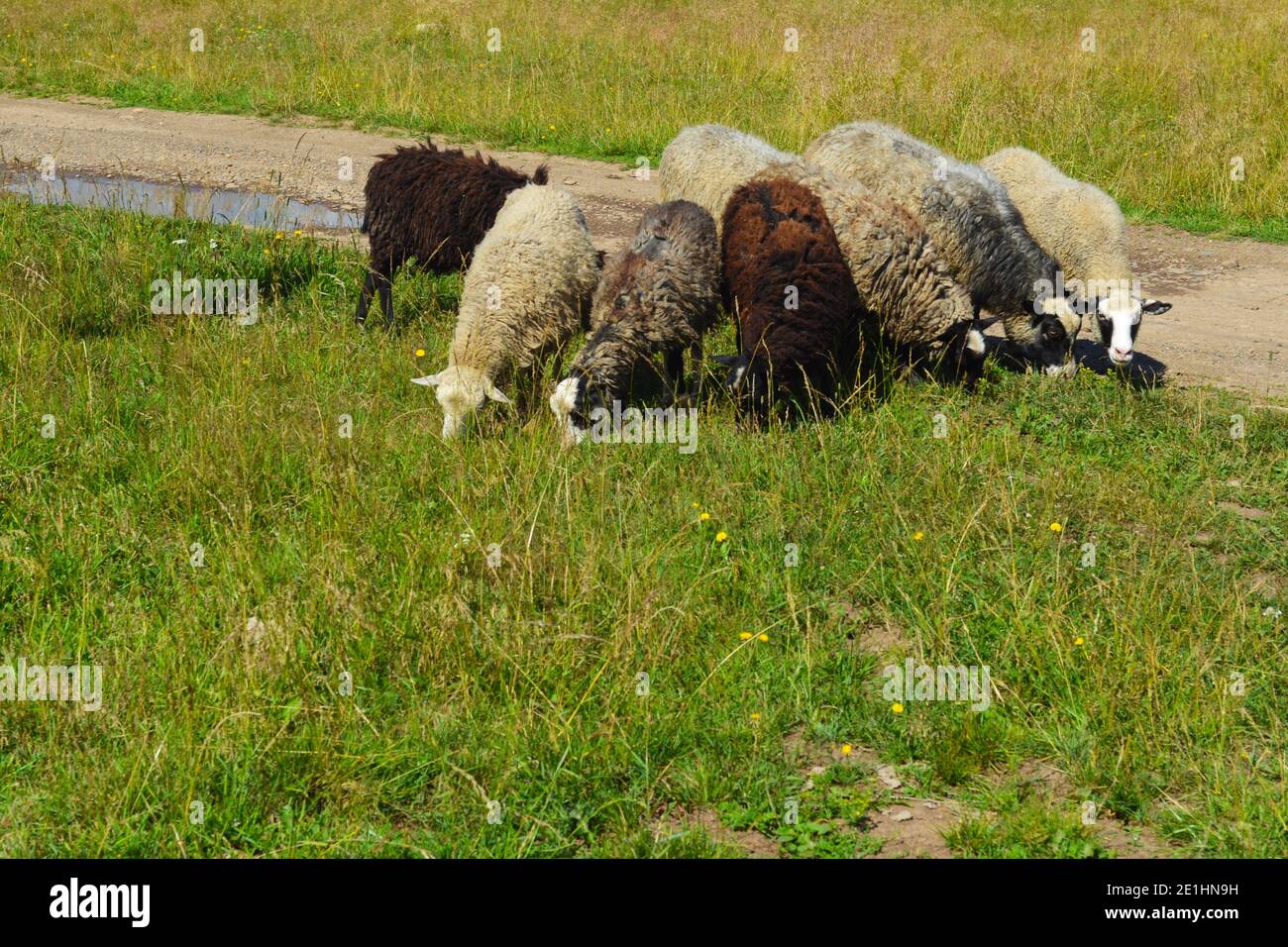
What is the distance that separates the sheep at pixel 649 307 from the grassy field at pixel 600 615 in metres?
0.54

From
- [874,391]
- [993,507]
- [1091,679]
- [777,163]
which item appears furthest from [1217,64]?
[1091,679]

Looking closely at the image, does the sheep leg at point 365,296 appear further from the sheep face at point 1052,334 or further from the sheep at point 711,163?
the sheep face at point 1052,334

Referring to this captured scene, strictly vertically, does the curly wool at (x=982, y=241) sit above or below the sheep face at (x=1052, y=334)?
above

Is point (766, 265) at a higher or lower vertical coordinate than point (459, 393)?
higher

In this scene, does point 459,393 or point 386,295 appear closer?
point 459,393

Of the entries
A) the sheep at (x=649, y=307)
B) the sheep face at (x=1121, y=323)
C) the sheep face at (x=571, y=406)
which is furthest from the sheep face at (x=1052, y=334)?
the sheep face at (x=571, y=406)

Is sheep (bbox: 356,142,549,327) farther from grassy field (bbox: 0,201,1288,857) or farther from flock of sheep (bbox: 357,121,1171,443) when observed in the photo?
grassy field (bbox: 0,201,1288,857)

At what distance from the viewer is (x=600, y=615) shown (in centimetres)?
540

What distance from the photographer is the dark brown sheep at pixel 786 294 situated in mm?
7602

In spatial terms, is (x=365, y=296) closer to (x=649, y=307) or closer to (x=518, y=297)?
(x=518, y=297)

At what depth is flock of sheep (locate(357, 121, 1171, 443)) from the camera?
25.4ft

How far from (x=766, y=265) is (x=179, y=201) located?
5.63 meters

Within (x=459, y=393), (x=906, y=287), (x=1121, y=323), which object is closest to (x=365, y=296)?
(x=459, y=393)
